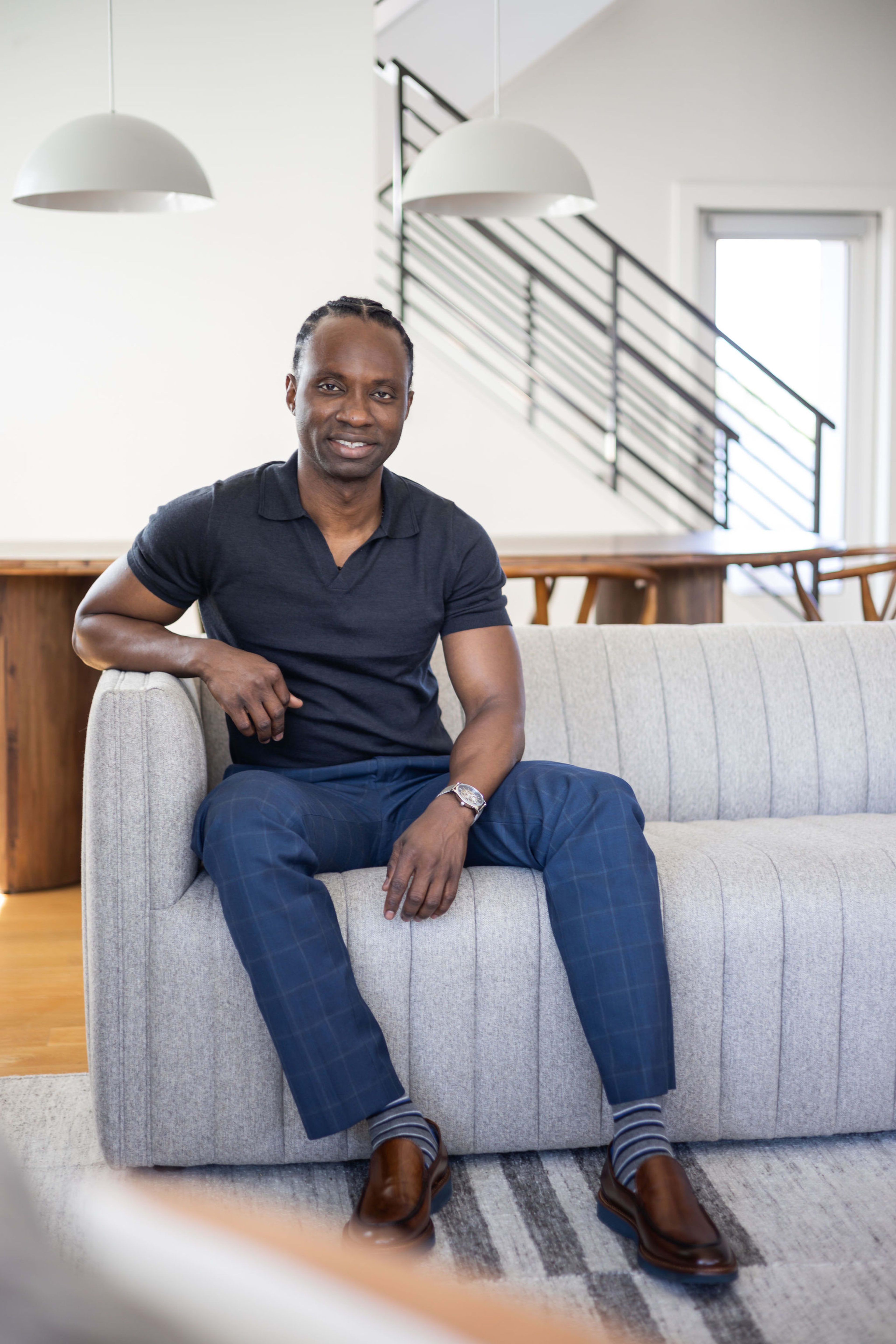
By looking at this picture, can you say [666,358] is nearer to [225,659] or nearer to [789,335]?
[789,335]

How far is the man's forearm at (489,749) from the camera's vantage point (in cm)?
170

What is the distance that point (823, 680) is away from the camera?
2.36m

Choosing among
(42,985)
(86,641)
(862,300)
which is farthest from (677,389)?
(86,641)

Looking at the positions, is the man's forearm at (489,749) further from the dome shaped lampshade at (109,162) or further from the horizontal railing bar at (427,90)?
the horizontal railing bar at (427,90)

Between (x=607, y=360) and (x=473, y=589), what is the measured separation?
4752 millimetres

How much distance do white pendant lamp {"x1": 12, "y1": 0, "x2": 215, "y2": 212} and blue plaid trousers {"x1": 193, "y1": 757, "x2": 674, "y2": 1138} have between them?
2.10 meters

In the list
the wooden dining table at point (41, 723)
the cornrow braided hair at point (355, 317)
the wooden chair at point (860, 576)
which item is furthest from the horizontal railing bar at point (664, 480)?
the cornrow braided hair at point (355, 317)

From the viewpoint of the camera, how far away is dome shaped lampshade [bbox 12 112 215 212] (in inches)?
123

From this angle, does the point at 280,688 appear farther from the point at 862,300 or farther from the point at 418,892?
the point at 862,300

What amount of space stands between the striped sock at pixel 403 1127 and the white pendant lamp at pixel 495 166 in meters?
2.60

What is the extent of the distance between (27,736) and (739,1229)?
7.05 feet

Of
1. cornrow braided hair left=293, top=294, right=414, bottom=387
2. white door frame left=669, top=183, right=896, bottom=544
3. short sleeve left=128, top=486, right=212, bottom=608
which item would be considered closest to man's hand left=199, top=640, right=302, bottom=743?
short sleeve left=128, top=486, right=212, bottom=608

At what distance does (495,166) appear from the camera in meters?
3.35

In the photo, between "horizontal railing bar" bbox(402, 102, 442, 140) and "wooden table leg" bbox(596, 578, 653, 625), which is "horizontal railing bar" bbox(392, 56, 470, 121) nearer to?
"horizontal railing bar" bbox(402, 102, 442, 140)
